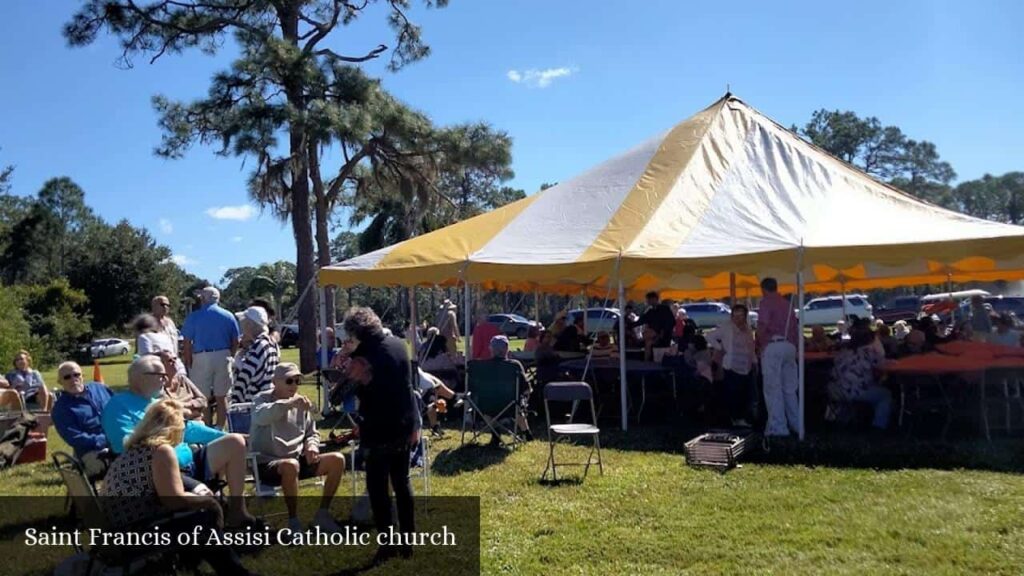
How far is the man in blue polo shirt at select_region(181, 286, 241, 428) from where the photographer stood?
764 centimetres

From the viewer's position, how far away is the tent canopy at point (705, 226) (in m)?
7.42

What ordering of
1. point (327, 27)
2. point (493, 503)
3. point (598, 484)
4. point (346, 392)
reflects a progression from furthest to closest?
point (327, 27)
point (598, 484)
point (493, 503)
point (346, 392)

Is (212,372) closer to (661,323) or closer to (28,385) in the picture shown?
(28,385)

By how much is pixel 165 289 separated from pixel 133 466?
3441 cm

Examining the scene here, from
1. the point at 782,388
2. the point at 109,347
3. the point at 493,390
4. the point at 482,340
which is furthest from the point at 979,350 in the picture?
the point at 109,347

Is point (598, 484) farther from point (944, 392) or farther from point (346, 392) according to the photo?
point (944, 392)

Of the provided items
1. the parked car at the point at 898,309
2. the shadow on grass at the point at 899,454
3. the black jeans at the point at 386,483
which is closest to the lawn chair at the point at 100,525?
the black jeans at the point at 386,483

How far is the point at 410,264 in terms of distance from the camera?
9531mm

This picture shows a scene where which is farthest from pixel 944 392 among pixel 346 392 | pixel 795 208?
pixel 346 392

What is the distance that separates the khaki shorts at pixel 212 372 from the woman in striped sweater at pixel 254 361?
1.25 m

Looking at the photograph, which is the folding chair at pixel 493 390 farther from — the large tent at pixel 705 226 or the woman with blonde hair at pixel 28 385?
the woman with blonde hair at pixel 28 385

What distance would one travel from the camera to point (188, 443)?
4648 mm

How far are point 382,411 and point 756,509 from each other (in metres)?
2.55

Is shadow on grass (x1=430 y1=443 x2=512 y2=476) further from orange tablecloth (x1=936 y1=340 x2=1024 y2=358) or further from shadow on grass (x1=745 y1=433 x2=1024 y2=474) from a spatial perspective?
orange tablecloth (x1=936 y1=340 x2=1024 y2=358)
